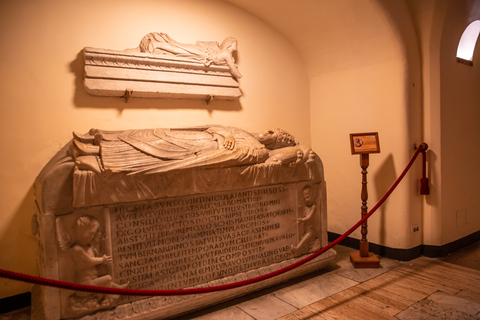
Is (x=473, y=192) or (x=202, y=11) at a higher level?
(x=202, y=11)

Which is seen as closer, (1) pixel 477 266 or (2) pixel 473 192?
(1) pixel 477 266

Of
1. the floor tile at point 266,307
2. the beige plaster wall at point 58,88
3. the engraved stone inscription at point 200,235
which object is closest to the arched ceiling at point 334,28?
the beige plaster wall at point 58,88

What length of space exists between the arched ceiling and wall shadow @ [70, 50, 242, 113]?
109 centimetres

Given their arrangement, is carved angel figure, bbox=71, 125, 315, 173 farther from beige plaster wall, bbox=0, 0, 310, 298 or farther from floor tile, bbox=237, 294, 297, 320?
floor tile, bbox=237, 294, 297, 320

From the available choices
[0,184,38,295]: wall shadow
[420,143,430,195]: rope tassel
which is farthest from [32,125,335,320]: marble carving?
[420,143,430,195]: rope tassel

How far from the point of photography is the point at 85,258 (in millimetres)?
2016

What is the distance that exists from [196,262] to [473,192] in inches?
133

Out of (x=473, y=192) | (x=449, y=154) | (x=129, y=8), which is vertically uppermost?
(x=129, y=8)

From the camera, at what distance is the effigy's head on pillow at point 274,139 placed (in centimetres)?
290

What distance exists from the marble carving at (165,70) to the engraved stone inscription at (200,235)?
3.93ft

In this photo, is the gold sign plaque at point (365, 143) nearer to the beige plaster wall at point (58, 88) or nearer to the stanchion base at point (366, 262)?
the stanchion base at point (366, 262)

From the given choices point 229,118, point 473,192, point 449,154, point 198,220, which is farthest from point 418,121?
point 198,220

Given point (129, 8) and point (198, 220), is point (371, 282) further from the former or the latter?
point (129, 8)

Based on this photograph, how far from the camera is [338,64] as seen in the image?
379 cm
